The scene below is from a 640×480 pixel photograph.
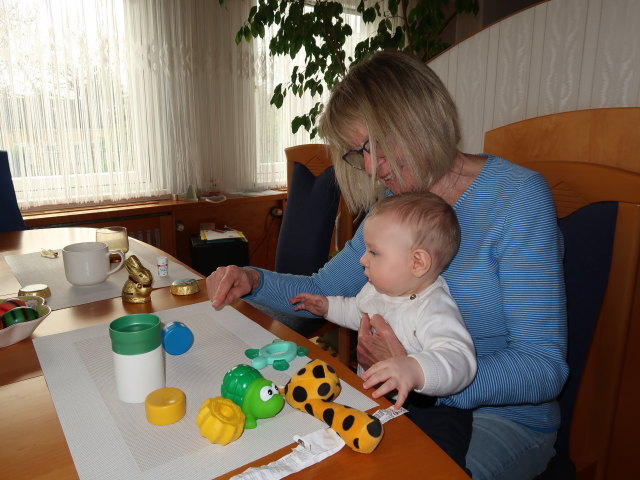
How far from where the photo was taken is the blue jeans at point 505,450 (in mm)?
874

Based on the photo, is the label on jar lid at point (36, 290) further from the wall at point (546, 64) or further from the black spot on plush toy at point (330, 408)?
the wall at point (546, 64)

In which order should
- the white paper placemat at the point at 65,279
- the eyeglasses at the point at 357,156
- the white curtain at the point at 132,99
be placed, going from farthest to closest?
the white curtain at the point at 132,99 → the white paper placemat at the point at 65,279 → the eyeglasses at the point at 357,156

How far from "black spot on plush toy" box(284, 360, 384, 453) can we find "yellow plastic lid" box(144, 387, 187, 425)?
150mm

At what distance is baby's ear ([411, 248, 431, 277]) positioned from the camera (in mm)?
940

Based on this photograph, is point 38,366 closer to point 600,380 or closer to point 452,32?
point 600,380

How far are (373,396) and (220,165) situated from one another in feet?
9.22

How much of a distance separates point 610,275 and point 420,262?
0.36 meters

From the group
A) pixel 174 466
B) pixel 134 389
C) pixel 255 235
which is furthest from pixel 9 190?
pixel 174 466

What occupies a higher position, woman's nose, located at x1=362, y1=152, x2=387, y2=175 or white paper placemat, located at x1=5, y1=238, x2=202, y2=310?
woman's nose, located at x1=362, y1=152, x2=387, y2=175

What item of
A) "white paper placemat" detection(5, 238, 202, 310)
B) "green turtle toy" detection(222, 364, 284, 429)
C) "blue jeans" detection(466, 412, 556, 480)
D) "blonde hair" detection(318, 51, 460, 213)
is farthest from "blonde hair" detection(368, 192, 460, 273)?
"white paper placemat" detection(5, 238, 202, 310)

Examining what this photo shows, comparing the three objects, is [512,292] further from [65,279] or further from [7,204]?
[7,204]

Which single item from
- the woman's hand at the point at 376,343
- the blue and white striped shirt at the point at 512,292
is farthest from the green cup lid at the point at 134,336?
the blue and white striped shirt at the point at 512,292

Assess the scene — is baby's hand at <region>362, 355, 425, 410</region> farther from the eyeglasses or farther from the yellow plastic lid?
the eyeglasses

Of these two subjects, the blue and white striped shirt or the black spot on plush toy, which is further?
the blue and white striped shirt
